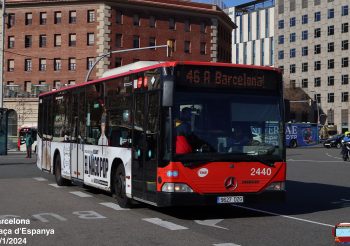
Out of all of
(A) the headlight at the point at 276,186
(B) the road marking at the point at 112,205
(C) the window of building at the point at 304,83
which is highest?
(C) the window of building at the point at 304,83

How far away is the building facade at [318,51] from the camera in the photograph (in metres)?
97.9

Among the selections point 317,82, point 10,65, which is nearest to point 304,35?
point 317,82

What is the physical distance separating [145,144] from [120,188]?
1718 mm

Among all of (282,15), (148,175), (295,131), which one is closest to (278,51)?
(282,15)

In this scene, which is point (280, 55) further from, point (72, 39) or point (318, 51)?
point (72, 39)

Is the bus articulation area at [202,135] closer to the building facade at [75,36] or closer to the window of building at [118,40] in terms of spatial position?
the building facade at [75,36]

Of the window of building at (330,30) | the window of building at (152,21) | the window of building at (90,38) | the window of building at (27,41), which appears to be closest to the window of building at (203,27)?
the window of building at (152,21)

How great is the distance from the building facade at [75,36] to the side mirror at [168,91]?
5677 centimetres

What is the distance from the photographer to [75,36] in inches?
2667

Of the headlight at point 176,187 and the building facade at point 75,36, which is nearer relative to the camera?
the headlight at point 176,187

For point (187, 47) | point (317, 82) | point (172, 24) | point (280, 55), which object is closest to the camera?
point (172, 24)

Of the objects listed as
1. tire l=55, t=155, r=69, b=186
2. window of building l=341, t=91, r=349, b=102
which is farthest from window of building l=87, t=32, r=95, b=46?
tire l=55, t=155, r=69, b=186

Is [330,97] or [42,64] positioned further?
[330,97]

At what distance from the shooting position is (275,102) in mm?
10438
